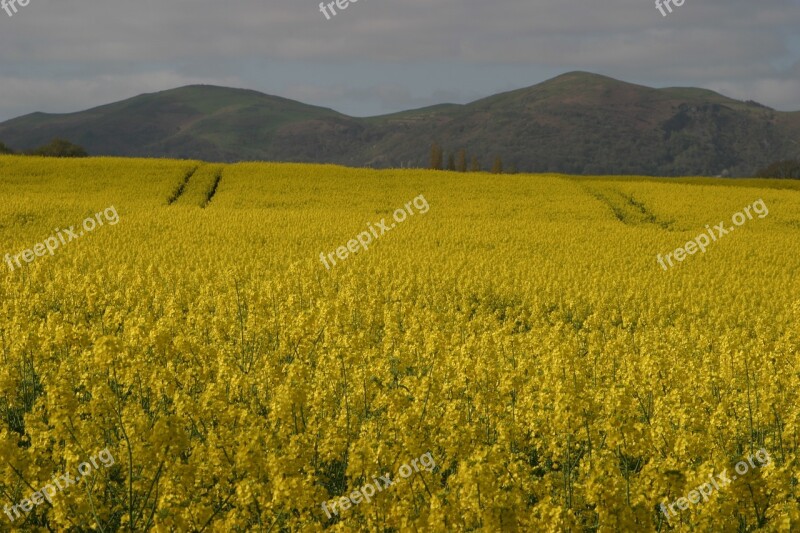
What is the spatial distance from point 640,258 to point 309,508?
2562 centimetres

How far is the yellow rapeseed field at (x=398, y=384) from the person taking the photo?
6273 mm

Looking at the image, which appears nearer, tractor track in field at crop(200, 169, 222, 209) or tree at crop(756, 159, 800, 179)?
tractor track in field at crop(200, 169, 222, 209)

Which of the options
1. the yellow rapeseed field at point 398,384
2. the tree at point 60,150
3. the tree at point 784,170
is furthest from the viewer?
the tree at point 784,170

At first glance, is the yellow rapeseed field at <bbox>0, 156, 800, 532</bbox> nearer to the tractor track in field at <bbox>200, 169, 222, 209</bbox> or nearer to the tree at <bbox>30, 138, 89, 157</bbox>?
the tractor track in field at <bbox>200, 169, 222, 209</bbox>

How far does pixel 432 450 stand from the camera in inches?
292

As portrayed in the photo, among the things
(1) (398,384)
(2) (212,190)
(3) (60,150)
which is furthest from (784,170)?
(1) (398,384)

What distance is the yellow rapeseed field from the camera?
6.27m

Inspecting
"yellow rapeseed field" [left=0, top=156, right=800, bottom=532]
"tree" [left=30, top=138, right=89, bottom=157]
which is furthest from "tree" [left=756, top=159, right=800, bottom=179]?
"tree" [left=30, top=138, right=89, bottom=157]

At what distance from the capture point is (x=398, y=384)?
9.68m

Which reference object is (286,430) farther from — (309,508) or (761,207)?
(761,207)

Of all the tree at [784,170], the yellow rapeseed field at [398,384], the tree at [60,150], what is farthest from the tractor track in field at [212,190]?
the tree at [784,170]

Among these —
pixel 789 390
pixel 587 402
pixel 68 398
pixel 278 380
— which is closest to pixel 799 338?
pixel 789 390

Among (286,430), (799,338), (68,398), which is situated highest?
(68,398)

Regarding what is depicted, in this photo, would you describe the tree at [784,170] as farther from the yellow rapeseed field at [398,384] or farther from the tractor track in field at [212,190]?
the tractor track in field at [212,190]
